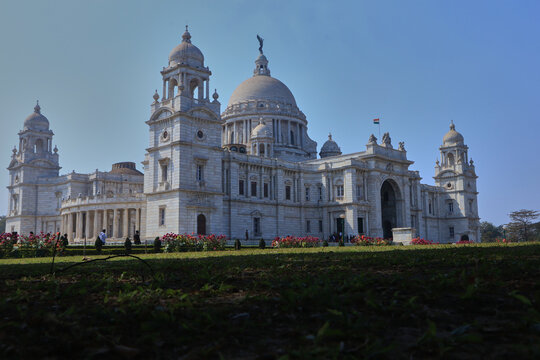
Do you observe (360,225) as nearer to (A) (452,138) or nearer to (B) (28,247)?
(A) (452,138)

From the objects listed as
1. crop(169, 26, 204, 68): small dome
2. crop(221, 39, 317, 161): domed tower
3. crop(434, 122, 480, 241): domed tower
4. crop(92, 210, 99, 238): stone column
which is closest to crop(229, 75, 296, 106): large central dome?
crop(221, 39, 317, 161): domed tower

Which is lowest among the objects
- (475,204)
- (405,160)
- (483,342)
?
(483,342)

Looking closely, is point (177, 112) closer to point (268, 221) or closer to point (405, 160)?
point (268, 221)

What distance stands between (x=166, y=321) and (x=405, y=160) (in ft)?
218

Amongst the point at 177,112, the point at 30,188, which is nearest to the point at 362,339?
the point at 177,112

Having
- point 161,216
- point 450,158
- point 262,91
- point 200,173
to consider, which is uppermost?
point 262,91

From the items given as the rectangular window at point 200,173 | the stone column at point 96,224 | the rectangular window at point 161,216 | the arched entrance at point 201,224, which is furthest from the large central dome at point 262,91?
the rectangular window at point 161,216

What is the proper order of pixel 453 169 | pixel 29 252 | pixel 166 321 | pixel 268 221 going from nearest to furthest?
pixel 166 321 < pixel 29 252 < pixel 268 221 < pixel 453 169

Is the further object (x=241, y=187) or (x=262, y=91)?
(x=262, y=91)

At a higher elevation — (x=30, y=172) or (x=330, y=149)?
(x=330, y=149)

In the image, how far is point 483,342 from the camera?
14.6ft

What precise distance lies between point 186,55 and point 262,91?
1176 inches

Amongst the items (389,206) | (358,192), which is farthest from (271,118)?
(389,206)

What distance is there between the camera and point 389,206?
225 feet
